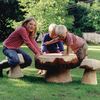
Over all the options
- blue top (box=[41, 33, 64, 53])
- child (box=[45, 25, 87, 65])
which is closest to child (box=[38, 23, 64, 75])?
blue top (box=[41, 33, 64, 53])

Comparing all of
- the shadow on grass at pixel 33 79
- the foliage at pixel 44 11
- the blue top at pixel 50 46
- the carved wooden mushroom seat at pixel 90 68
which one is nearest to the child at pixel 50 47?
the blue top at pixel 50 46

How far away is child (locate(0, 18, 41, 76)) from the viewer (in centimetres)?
962

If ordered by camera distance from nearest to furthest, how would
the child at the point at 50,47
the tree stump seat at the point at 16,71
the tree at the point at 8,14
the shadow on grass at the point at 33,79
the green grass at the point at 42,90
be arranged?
the green grass at the point at 42,90
the shadow on grass at the point at 33,79
the tree stump seat at the point at 16,71
the child at the point at 50,47
the tree at the point at 8,14

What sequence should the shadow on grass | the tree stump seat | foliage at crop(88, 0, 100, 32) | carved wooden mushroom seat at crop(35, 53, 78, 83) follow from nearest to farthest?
carved wooden mushroom seat at crop(35, 53, 78, 83)
the shadow on grass
the tree stump seat
foliage at crop(88, 0, 100, 32)

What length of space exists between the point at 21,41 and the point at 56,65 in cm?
102

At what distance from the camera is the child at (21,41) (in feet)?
31.6

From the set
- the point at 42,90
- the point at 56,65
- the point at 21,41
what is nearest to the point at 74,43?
the point at 56,65

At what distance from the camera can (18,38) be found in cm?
994

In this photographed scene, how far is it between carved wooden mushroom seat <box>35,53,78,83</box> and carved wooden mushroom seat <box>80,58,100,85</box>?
297 millimetres

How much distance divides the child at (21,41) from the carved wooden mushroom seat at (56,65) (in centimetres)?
22

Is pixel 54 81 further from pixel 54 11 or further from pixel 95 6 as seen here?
pixel 95 6

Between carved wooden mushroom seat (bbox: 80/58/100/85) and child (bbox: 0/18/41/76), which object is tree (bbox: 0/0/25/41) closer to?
child (bbox: 0/18/41/76)

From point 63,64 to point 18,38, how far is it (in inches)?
47.0

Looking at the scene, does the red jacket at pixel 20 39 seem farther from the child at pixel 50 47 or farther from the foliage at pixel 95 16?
the foliage at pixel 95 16
